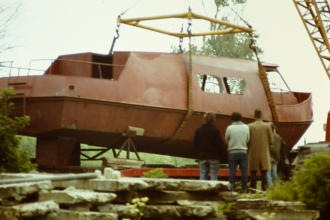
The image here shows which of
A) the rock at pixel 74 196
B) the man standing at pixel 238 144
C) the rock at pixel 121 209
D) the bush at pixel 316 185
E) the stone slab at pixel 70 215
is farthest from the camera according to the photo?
the man standing at pixel 238 144

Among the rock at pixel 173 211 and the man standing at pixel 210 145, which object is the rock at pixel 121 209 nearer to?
the rock at pixel 173 211

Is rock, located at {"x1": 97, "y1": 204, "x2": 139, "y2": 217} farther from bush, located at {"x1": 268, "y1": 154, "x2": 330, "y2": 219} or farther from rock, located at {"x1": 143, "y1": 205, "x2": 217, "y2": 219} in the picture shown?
bush, located at {"x1": 268, "y1": 154, "x2": 330, "y2": 219}

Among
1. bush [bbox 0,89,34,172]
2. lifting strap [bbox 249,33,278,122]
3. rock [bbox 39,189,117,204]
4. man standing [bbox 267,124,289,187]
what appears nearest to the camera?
rock [bbox 39,189,117,204]

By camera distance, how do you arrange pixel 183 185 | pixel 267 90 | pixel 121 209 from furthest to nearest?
pixel 267 90
pixel 183 185
pixel 121 209

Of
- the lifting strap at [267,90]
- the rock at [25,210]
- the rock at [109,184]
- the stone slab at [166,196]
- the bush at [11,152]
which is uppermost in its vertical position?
the lifting strap at [267,90]

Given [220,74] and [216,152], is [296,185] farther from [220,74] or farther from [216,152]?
[220,74]

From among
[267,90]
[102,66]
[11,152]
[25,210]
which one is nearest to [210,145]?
[11,152]

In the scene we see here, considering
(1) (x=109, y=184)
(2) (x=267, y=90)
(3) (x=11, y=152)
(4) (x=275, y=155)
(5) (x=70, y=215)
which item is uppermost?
(2) (x=267, y=90)

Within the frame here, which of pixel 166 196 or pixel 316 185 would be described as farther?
pixel 316 185

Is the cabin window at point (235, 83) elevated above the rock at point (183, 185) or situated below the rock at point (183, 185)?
above

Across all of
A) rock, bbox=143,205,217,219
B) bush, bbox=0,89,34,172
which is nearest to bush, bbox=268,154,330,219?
rock, bbox=143,205,217,219

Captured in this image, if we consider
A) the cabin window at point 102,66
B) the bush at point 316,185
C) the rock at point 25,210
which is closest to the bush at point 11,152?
the rock at point 25,210

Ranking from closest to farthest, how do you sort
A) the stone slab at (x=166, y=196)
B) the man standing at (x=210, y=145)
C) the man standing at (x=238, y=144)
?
1. the stone slab at (x=166, y=196)
2. the man standing at (x=210, y=145)
3. the man standing at (x=238, y=144)

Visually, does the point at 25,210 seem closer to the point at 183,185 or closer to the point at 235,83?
the point at 183,185
